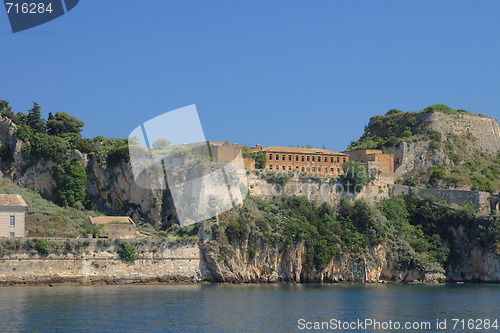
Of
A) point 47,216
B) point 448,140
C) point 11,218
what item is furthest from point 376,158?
point 11,218

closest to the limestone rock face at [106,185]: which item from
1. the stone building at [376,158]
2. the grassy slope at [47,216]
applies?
the grassy slope at [47,216]

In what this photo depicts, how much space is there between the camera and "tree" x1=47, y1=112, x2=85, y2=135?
67812 mm

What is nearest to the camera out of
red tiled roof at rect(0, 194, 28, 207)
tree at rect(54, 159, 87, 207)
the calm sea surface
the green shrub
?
the calm sea surface

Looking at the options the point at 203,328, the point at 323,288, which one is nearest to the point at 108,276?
the point at 323,288

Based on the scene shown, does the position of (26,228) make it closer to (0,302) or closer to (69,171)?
(69,171)

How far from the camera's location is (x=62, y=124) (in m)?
67.9

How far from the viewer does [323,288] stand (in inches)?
2219

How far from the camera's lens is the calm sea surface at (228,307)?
3803 centimetres

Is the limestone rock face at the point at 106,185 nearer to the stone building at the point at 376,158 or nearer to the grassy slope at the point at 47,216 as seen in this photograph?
the grassy slope at the point at 47,216

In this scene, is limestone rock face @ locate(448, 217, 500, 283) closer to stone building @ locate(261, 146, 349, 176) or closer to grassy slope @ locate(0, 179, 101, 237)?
stone building @ locate(261, 146, 349, 176)

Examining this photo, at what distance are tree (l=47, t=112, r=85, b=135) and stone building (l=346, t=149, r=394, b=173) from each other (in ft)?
79.3

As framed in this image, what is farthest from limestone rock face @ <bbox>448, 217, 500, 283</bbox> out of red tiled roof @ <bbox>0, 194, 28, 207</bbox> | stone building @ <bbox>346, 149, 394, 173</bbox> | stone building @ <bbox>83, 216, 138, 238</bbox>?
red tiled roof @ <bbox>0, 194, 28, 207</bbox>

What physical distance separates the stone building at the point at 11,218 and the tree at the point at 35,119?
38.8 ft

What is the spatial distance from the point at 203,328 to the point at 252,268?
21.7 m
